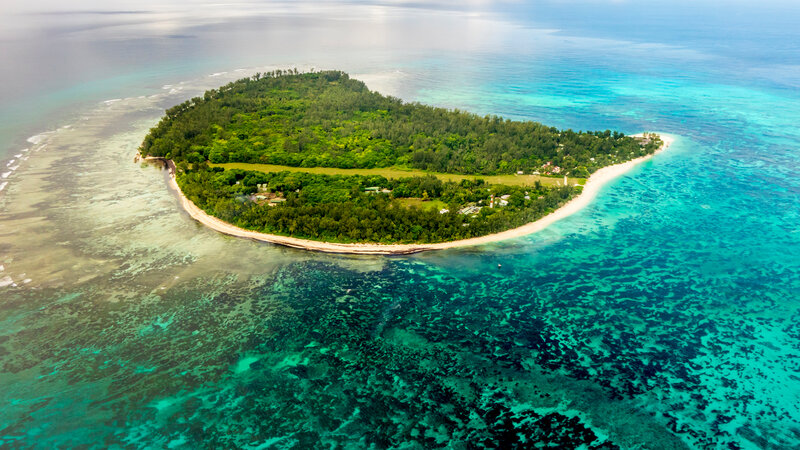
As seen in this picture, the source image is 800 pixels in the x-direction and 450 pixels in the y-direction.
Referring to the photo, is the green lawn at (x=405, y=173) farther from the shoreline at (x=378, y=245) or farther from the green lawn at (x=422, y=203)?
the green lawn at (x=422, y=203)

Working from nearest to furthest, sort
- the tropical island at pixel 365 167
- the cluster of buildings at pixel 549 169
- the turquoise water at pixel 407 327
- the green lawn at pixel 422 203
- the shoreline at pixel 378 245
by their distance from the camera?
the turquoise water at pixel 407 327 → the shoreline at pixel 378 245 → the tropical island at pixel 365 167 → the green lawn at pixel 422 203 → the cluster of buildings at pixel 549 169

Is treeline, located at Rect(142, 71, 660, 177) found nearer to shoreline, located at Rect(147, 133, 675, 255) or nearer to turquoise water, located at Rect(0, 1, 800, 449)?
turquoise water, located at Rect(0, 1, 800, 449)

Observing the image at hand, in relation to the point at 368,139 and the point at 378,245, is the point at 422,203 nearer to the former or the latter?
the point at 378,245

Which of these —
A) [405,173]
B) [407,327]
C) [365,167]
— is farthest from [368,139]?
[407,327]

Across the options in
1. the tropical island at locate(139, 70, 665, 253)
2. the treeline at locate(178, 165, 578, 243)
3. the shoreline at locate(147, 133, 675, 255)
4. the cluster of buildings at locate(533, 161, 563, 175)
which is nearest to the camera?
the shoreline at locate(147, 133, 675, 255)

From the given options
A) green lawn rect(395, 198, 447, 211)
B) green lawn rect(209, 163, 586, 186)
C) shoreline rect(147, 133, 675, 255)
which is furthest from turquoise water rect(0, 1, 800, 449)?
green lawn rect(395, 198, 447, 211)

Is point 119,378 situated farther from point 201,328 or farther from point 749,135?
point 749,135

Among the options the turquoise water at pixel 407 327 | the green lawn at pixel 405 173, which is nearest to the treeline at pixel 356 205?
the green lawn at pixel 405 173

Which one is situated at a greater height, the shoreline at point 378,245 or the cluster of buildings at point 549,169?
the cluster of buildings at point 549,169
